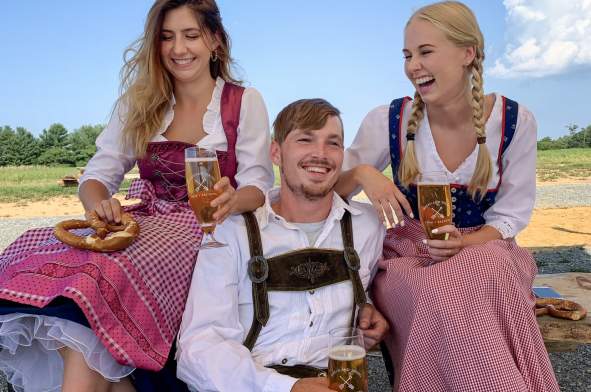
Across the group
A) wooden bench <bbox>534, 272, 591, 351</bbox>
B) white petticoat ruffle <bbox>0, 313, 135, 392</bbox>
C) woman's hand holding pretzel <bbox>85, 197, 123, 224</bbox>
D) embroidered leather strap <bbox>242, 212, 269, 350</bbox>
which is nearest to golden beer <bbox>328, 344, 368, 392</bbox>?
embroidered leather strap <bbox>242, 212, 269, 350</bbox>

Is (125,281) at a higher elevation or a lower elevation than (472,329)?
higher

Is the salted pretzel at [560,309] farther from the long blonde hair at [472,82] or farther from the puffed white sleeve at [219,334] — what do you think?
the puffed white sleeve at [219,334]

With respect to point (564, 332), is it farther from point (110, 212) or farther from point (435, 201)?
point (110, 212)

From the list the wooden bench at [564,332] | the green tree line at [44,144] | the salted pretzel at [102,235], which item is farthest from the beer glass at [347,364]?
the green tree line at [44,144]

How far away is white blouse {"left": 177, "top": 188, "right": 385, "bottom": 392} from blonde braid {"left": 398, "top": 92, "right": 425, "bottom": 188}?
35cm

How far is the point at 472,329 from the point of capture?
227 cm

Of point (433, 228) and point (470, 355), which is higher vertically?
point (433, 228)

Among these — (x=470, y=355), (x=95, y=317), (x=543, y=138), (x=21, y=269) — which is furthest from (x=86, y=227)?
(x=543, y=138)

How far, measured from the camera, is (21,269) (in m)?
2.46

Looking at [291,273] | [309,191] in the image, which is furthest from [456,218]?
A: [291,273]

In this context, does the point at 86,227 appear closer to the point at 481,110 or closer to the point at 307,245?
the point at 307,245

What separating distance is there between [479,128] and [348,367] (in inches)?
57.6

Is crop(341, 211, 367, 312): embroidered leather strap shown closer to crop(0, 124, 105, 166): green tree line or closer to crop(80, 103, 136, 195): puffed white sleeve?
crop(80, 103, 136, 195): puffed white sleeve

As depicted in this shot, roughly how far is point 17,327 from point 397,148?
1918 mm
